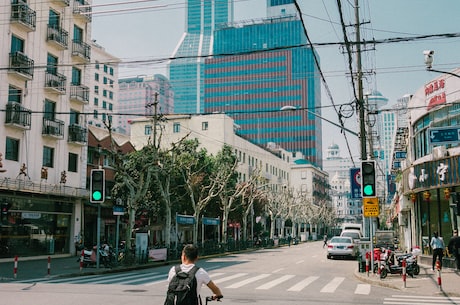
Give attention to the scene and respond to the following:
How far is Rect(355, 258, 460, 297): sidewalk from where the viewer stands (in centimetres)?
Result: 1542

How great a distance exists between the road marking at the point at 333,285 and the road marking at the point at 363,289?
2.47 ft

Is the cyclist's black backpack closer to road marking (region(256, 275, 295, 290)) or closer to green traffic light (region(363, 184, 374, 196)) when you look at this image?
road marking (region(256, 275, 295, 290))

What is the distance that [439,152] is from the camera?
2339 centimetres

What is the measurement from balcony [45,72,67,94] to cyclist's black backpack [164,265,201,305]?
31.1 m

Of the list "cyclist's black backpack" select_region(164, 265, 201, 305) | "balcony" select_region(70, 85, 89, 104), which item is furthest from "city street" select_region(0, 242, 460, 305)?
"balcony" select_region(70, 85, 89, 104)

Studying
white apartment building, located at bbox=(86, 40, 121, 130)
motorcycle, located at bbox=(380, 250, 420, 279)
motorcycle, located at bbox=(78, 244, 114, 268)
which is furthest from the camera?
white apartment building, located at bbox=(86, 40, 121, 130)

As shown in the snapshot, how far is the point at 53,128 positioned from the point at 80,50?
7.47 meters

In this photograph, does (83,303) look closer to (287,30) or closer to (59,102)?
(59,102)

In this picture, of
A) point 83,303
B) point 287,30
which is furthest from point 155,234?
point 287,30

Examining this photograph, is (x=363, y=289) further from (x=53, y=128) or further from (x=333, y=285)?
(x=53, y=128)

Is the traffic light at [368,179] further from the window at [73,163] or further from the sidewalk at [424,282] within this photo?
the window at [73,163]

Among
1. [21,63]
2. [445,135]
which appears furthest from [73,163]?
[445,135]

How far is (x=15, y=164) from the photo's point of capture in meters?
30.9

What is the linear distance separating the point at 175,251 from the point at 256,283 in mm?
15065
